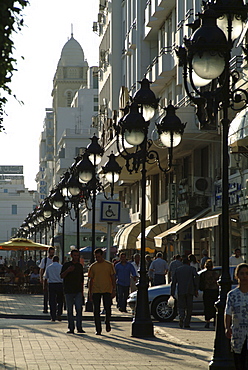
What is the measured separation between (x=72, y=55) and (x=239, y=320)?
135 metres

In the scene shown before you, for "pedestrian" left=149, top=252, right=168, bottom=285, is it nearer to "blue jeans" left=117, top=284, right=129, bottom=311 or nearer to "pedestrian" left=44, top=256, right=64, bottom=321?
"blue jeans" left=117, top=284, right=129, bottom=311

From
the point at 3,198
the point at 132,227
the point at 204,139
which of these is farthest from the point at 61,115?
the point at 204,139

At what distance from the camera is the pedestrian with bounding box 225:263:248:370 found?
8.67 m

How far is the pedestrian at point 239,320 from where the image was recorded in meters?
8.67

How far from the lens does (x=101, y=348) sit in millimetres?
14188

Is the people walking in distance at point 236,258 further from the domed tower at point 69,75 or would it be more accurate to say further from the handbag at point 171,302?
the domed tower at point 69,75

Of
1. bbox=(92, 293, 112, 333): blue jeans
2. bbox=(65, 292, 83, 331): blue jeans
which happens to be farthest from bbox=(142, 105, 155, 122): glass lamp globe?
bbox=(65, 292, 83, 331): blue jeans

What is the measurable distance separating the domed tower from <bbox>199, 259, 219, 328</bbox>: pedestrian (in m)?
121

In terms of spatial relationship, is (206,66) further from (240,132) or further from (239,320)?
(240,132)

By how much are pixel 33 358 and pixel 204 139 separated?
2304 cm

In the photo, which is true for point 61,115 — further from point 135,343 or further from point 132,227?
point 135,343

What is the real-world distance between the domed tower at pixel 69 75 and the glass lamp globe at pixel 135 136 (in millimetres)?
123721

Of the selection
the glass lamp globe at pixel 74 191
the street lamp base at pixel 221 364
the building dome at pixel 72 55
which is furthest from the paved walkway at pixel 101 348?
the building dome at pixel 72 55

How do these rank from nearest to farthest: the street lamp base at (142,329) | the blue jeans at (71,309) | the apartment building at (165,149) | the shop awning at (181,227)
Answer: the street lamp base at (142,329) < the blue jeans at (71,309) < the apartment building at (165,149) < the shop awning at (181,227)
